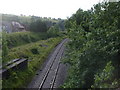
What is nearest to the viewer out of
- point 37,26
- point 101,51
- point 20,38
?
point 101,51

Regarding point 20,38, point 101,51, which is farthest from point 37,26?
point 101,51

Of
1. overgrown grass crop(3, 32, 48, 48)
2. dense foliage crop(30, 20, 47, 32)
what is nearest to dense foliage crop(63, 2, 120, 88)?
overgrown grass crop(3, 32, 48, 48)

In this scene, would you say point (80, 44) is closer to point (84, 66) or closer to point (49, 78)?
point (84, 66)

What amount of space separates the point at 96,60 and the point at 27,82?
12.2 meters

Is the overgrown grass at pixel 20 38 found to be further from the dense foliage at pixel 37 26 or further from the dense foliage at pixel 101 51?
the dense foliage at pixel 101 51

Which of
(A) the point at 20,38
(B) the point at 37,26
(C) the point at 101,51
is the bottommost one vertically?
(A) the point at 20,38

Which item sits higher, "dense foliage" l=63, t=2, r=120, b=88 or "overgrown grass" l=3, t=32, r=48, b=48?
"dense foliage" l=63, t=2, r=120, b=88

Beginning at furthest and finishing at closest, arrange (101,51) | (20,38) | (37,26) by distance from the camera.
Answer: (37,26), (20,38), (101,51)

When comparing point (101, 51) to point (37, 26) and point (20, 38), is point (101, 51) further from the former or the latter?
point (37, 26)

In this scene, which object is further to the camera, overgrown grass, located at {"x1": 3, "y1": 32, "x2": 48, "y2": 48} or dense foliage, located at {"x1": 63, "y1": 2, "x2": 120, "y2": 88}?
overgrown grass, located at {"x1": 3, "y1": 32, "x2": 48, "y2": 48}

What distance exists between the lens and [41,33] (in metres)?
90.4

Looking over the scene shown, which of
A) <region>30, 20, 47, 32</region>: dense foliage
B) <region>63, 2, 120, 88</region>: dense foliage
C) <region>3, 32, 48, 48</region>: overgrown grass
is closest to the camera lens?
<region>63, 2, 120, 88</region>: dense foliage

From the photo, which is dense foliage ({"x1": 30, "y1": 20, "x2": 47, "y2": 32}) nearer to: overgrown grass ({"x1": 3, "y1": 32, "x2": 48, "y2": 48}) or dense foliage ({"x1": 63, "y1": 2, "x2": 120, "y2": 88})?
overgrown grass ({"x1": 3, "y1": 32, "x2": 48, "y2": 48})

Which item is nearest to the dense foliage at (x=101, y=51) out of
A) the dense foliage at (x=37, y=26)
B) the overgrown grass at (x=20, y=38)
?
the overgrown grass at (x=20, y=38)
